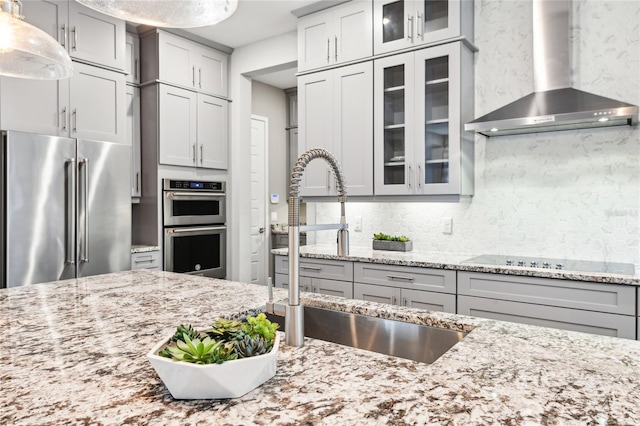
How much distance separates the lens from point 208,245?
428 cm

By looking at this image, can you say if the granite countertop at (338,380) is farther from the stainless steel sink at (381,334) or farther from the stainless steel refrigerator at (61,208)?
the stainless steel refrigerator at (61,208)

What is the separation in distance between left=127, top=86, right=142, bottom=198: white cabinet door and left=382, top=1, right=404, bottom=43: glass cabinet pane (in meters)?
2.32

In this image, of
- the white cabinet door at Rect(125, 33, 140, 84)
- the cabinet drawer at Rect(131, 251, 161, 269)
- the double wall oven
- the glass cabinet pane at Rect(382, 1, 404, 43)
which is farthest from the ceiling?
the cabinet drawer at Rect(131, 251, 161, 269)

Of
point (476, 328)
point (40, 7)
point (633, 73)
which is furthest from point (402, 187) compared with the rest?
point (40, 7)

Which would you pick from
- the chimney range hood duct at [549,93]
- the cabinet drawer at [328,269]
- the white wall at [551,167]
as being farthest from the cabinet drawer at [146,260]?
Answer: the chimney range hood duct at [549,93]

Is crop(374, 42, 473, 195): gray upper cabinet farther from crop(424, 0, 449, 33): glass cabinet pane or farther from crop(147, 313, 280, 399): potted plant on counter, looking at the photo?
crop(147, 313, 280, 399): potted plant on counter

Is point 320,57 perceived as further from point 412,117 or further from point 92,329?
point 92,329

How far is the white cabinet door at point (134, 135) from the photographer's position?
393cm

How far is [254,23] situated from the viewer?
154 inches

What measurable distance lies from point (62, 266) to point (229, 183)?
188 cm

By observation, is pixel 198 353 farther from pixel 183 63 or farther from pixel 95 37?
pixel 183 63

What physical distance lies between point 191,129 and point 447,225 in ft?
8.37

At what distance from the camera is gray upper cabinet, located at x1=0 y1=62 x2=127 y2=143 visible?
2.97 metres

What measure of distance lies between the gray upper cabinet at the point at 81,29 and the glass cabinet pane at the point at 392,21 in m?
2.20
